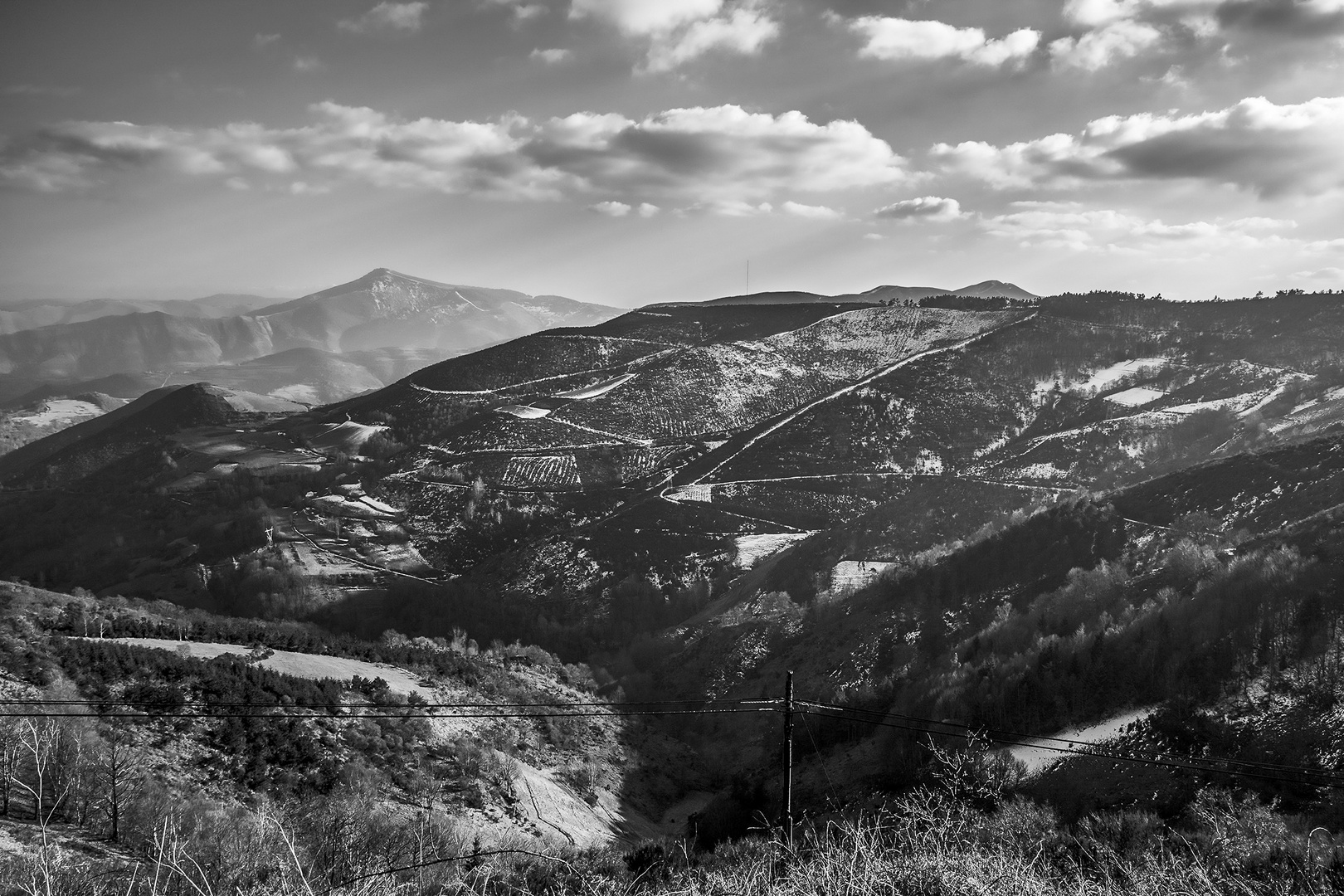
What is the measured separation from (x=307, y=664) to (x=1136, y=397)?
419 ft

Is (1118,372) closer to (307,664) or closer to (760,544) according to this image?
(760,544)

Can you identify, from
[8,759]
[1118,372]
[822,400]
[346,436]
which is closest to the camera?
[8,759]

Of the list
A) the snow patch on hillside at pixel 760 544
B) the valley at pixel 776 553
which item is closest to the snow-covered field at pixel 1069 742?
the valley at pixel 776 553

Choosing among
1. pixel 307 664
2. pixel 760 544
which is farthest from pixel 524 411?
pixel 307 664

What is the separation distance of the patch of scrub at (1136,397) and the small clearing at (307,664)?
119 meters

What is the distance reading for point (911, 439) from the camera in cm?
13662

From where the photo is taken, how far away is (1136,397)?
5517 inches

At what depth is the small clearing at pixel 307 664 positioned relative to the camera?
47.2 metres

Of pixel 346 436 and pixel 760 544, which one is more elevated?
pixel 346 436

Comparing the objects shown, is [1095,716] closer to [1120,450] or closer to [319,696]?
[319,696]

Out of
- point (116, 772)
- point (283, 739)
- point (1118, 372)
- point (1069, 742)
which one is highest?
point (1118, 372)

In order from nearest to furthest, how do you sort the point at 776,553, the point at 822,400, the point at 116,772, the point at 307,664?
1. the point at 116,772
2. the point at 307,664
3. the point at 776,553
4. the point at 822,400

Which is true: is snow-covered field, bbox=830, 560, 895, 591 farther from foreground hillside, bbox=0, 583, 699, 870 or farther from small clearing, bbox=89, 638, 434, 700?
small clearing, bbox=89, 638, 434, 700

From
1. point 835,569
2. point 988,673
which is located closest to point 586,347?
point 835,569
